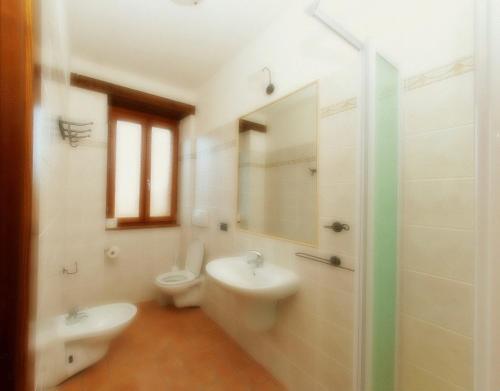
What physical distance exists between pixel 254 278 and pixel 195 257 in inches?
34.1

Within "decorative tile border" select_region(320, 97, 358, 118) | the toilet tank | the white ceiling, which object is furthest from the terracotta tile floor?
the white ceiling

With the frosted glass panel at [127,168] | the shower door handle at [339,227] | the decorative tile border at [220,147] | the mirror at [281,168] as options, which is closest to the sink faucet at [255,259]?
the mirror at [281,168]

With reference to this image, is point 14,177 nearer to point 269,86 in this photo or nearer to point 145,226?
point 269,86

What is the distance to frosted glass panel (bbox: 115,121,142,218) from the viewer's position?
1729mm

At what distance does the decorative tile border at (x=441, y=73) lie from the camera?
2.35 ft

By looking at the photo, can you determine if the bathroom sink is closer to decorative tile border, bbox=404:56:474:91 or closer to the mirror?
the mirror

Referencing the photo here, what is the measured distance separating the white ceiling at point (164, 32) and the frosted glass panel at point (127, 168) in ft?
1.74

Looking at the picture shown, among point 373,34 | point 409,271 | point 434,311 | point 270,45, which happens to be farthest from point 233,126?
point 434,311

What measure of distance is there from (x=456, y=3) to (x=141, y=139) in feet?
6.22

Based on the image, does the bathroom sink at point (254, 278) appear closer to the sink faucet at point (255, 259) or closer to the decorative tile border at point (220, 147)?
the sink faucet at point (255, 259)

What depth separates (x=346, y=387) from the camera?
102 cm

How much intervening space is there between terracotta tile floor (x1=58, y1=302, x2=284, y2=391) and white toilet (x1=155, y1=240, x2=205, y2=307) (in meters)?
0.17

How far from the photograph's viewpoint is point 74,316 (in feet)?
4.61

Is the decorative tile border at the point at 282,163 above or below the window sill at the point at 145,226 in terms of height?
above
